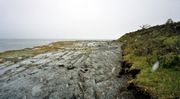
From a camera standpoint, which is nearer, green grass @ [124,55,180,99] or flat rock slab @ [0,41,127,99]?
green grass @ [124,55,180,99]

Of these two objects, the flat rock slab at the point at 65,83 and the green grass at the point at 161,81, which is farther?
the flat rock slab at the point at 65,83

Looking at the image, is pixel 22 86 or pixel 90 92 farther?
pixel 22 86

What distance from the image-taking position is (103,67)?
21531 mm

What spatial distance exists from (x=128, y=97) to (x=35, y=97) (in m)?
6.50

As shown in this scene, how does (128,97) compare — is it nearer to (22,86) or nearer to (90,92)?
(90,92)

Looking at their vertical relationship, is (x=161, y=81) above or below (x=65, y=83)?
above

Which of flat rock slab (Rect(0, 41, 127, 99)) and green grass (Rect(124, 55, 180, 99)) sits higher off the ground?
green grass (Rect(124, 55, 180, 99))

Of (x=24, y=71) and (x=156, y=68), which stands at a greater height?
(x=156, y=68)

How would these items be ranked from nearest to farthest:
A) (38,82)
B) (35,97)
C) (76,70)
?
(35,97)
(38,82)
(76,70)

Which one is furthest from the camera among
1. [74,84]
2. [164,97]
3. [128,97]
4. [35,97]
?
[74,84]

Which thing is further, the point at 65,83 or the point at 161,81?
the point at 65,83

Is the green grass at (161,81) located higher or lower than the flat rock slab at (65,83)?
higher

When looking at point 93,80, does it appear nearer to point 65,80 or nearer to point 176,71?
point 65,80

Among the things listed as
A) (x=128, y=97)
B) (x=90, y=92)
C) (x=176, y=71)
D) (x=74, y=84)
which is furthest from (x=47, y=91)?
(x=176, y=71)
